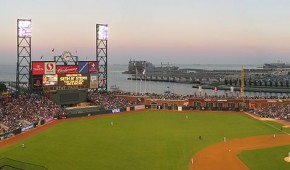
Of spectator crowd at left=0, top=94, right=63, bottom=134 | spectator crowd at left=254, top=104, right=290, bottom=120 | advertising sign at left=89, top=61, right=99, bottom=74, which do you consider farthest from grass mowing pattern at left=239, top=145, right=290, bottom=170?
advertising sign at left=89, top=61, right=99, bottom=74

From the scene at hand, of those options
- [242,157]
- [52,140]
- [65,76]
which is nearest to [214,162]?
[242,157]

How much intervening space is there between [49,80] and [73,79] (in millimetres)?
4680

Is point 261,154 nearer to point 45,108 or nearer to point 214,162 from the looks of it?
point 214,162

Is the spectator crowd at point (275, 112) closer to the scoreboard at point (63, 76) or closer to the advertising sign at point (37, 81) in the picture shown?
the scoreboard at point (63, 76)

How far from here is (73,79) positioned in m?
63.0

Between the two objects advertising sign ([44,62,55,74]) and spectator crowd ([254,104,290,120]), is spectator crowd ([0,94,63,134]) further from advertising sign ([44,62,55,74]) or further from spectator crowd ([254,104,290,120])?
spectator crowd ([254,104,290,120])

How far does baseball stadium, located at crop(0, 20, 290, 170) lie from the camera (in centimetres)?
3127

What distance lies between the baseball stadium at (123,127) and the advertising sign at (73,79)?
0.18 m

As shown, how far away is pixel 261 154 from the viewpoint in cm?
3369

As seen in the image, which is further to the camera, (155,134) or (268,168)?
(155,134)

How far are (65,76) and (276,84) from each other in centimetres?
11128

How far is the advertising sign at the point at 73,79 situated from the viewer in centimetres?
6156

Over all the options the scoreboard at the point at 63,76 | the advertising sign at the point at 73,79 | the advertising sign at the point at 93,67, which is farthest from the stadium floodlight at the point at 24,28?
the advertising sign at the point at 93,67

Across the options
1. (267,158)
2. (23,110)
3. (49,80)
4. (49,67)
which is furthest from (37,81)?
→ (267,158)
